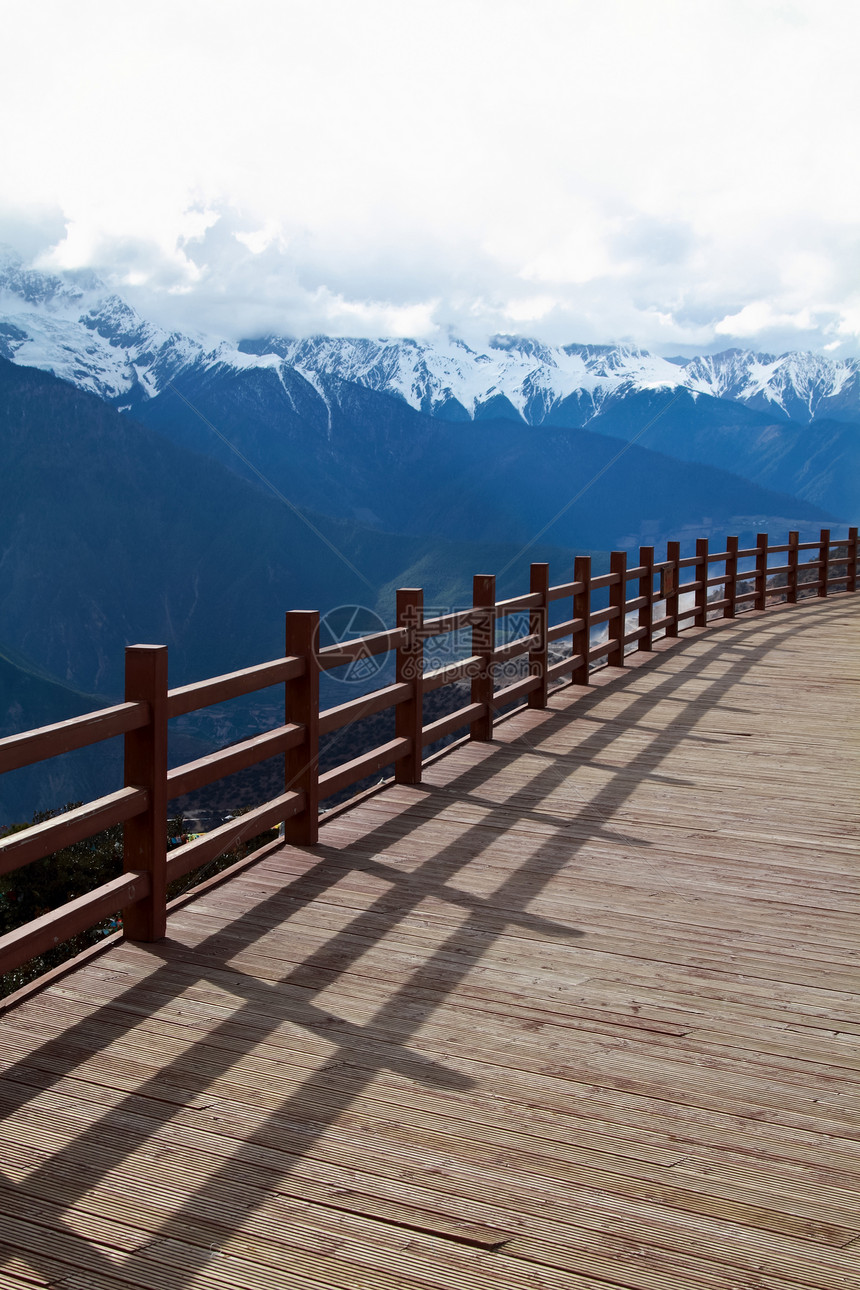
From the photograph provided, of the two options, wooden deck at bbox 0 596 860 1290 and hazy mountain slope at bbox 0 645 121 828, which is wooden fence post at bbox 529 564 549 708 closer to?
wooden deck at bbox 0 596 860 1290

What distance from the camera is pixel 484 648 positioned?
718cm

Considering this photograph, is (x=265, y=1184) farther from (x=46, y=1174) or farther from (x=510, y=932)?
(x=510, y=932)

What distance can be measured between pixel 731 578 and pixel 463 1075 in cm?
1311

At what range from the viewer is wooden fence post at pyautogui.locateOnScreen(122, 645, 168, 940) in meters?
3.75

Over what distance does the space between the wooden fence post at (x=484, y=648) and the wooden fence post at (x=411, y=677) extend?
3.04 ft

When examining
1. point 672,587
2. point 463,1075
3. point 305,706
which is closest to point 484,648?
point 305,706

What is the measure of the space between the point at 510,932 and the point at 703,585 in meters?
11.1

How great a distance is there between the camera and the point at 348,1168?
101 inches

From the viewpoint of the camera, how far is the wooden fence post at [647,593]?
1153cm

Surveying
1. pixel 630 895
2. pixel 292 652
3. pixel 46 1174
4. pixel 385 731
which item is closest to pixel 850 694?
pixel 630 895

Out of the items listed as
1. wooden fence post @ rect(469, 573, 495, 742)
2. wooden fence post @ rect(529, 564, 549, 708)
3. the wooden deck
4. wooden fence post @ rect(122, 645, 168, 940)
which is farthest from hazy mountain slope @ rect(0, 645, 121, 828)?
wooden fence post @ rect(122, 645, 168, 940)

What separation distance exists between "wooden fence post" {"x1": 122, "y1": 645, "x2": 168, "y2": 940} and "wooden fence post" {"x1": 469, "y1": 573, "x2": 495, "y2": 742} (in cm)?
343

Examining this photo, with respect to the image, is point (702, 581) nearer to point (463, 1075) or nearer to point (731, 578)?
point (731, 578)

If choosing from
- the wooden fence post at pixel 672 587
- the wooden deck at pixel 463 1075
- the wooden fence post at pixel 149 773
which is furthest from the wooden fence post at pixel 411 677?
the wooden fence post at pixel 672 587
